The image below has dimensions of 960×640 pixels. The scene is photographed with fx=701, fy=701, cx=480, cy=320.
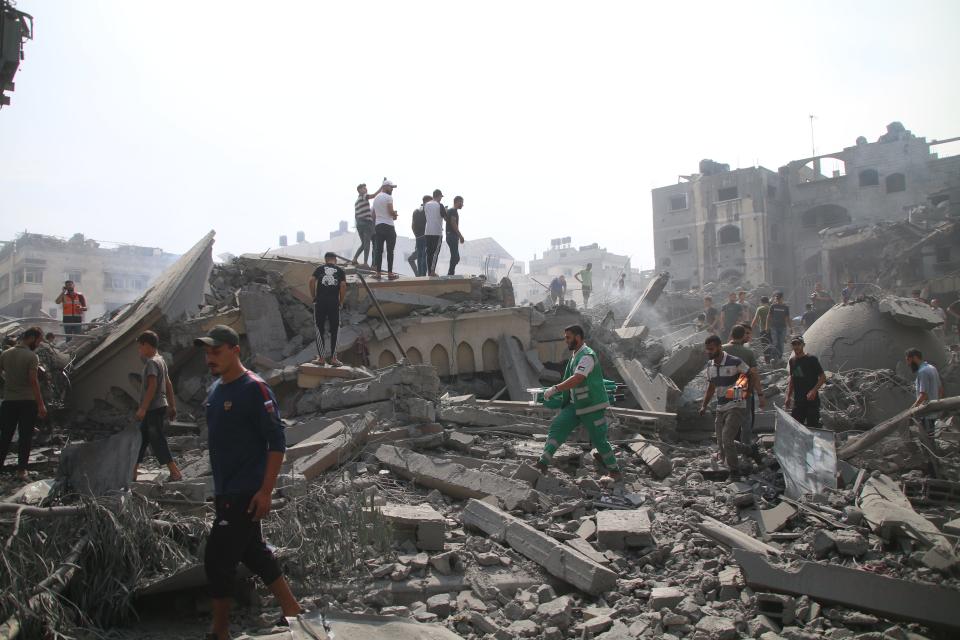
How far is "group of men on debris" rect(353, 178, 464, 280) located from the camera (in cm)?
1179

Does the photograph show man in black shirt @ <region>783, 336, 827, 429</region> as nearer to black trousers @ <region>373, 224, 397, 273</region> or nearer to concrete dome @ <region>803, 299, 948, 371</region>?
concrete dome @ <region>803, 299, 948, 371</region>

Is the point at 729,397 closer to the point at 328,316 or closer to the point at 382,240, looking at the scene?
the point at 328,316

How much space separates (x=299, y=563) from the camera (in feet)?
15.0

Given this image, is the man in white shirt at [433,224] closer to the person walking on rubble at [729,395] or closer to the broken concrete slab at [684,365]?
the broken concrete slab at [684,365]

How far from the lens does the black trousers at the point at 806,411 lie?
8.38 m

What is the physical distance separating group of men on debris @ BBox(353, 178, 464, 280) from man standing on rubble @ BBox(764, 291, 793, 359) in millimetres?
6521

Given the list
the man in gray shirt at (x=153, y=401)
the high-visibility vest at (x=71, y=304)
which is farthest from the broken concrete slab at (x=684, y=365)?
the high-visibility vest at (x=71, y=304)

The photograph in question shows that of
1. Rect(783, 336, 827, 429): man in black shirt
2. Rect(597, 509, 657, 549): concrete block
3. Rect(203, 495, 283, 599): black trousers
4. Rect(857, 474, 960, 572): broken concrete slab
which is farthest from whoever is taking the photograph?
Rect(783, 336, 827, 429): man in black shirt

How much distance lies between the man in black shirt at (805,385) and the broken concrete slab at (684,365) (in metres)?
3.55

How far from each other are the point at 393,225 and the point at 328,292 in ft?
10.0

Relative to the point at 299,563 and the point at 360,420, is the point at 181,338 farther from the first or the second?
the point at 299,563

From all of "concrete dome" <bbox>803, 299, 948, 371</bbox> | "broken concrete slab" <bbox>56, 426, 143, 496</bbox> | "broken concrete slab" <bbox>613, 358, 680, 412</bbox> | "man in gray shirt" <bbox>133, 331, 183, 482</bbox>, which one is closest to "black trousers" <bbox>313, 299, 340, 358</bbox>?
"man in gray shirt" <bbox>133, 331, 183, 482</bbox>

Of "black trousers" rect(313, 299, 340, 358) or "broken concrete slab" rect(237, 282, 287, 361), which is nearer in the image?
"black trousers" rect(313, 299, 340, 358)

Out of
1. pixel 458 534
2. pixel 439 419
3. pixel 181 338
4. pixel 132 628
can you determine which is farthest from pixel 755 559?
pixel 181 338
